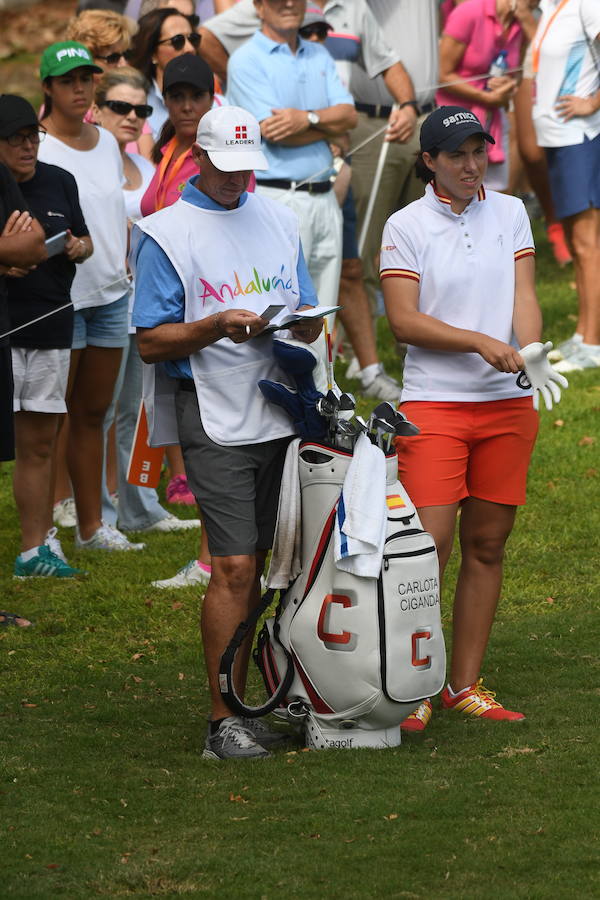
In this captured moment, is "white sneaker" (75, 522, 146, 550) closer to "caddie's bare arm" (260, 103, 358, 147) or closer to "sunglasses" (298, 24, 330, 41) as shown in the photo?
"caddie's bare arm" (260, 103, 358, 147)

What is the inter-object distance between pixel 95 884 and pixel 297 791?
0.84m

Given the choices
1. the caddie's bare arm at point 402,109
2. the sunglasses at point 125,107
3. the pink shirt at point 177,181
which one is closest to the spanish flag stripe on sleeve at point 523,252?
the pink shirt at point 177,181

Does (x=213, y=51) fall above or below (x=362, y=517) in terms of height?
above

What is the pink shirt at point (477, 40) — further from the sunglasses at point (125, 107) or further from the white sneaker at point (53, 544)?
the white sneaker at point (53, 544)

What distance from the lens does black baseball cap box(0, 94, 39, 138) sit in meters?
6.63

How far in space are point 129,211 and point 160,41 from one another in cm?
124

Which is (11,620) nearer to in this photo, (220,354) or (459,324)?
(220,354)

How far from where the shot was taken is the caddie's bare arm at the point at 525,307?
17.4ft

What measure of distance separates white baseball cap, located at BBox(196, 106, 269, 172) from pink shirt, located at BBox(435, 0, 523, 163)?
20.5ft

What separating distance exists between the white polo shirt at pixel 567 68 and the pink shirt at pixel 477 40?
24.0 inches

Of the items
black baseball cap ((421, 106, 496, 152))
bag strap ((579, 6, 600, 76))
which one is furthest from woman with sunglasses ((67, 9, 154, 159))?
black baseball cap ((421, 106, 496, 152))

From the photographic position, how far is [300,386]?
5.08 metres

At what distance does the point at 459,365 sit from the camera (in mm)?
5285

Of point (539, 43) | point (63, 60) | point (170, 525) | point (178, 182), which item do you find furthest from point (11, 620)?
point (539, 43)
